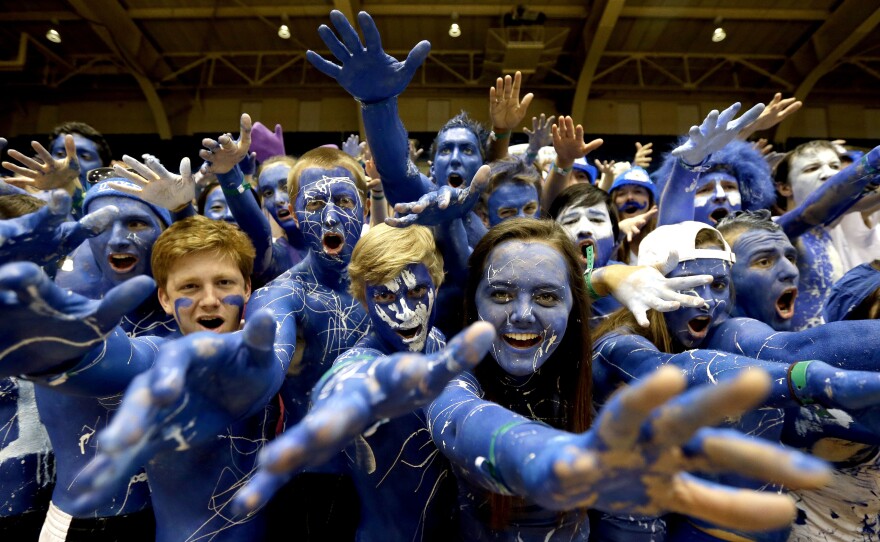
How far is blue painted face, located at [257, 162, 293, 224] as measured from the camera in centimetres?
326

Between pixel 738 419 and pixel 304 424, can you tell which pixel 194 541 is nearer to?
pixel 304 424

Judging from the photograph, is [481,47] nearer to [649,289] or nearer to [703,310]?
[703,310]

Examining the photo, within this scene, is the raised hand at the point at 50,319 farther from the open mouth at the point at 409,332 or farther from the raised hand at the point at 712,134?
the raised hand at the point at 712,134

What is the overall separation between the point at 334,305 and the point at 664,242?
1347 mm

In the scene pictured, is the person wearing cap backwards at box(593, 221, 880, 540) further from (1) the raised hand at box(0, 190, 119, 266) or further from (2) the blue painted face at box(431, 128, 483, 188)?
(1) the raised hand at box(0, 190, 119, 266)

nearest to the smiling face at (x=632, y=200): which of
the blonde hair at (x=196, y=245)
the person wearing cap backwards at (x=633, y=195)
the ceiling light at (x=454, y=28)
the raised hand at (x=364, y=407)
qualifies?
the person wearing cap backwards at (x=633, y=195)

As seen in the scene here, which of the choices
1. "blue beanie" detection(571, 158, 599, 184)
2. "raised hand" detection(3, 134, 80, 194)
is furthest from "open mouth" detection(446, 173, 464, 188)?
"raised hand" detection(3, 134, 80, 194)

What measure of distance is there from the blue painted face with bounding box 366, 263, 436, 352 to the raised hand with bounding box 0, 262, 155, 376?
74cm

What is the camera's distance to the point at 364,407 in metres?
1.04

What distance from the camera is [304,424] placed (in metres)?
0.97

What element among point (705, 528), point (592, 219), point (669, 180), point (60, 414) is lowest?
point (705, 528)

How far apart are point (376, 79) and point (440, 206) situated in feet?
1.78

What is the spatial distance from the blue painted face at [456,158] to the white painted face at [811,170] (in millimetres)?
2189

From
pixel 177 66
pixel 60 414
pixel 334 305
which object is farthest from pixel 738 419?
pixel 177 66
